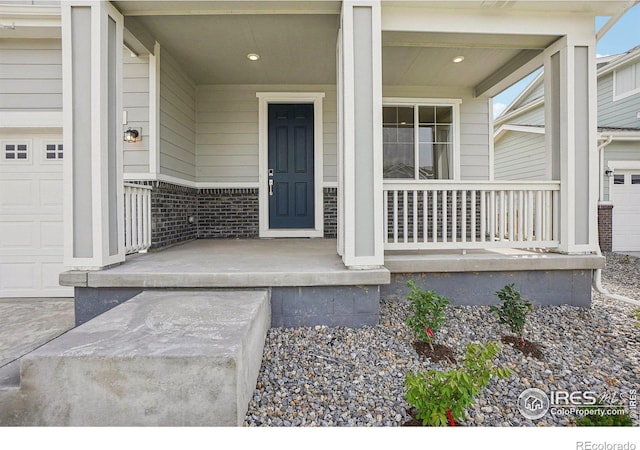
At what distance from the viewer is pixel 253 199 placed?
5.25 m

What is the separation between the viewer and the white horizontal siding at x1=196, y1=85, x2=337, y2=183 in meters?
5.17

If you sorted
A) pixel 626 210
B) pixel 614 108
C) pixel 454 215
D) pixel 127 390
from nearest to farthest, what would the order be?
1. pixel 127 390
2. pixel 454 215
3. pixel 626 210
4. pixel 614 108

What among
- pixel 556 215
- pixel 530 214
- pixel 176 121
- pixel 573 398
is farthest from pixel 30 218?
pixel 556 215

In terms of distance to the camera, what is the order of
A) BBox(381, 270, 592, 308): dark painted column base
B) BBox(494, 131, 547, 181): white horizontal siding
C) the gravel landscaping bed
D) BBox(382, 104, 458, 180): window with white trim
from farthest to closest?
BBox(494, 131, 547, 181): white horizontal siding
BBox(382, 104, 458, 180): window with white trim
BBox(381, 270, 592, 308): dark painted column base
the gravel landscaping bed

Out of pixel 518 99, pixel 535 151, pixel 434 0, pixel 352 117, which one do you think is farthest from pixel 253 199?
pixel 518 99

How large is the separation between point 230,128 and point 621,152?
7.89m

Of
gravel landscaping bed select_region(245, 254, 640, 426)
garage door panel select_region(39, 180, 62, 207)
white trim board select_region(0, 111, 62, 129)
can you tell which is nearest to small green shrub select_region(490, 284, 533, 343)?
gravel landscaping bed select_region(245, 254, 640, 426)

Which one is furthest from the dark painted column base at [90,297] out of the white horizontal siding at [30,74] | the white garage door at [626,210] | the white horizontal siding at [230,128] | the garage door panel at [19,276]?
the white garage door at [626,210]

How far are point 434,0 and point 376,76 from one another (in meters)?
0.97

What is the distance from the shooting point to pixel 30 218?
148 inches

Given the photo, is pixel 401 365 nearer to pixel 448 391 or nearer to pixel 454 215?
pixel 448 391

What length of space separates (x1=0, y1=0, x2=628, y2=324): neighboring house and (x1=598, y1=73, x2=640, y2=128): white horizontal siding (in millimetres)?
4686

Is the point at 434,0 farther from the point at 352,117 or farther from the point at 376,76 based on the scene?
the point at 352,117

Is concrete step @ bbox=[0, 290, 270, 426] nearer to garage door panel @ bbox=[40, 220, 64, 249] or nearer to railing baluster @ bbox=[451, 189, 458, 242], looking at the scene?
railing baluster @ bbox=[451, 189, 458, 242]
